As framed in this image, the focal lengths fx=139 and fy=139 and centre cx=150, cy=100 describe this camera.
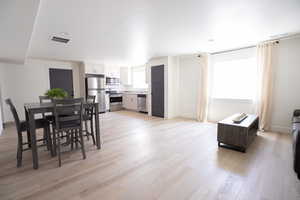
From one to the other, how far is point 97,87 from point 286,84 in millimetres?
6296

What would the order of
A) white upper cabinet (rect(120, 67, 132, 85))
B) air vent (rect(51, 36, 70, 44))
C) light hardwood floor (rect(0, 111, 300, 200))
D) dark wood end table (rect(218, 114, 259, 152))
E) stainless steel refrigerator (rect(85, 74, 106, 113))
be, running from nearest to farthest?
1. light hardwood floor (rect(0, 111, 300, 200))
2. dark wood end table (rect(218, 114, 259, 152))
3. air vent (rect(51, 36, 70, 44))
4. stainless steel refrigerator (rect(85, 74, 106, 113))
5. white upper cabinet (rect(120, 67, 132, 85))

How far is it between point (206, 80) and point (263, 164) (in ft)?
9.45

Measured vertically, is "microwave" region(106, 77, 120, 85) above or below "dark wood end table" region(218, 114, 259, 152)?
above

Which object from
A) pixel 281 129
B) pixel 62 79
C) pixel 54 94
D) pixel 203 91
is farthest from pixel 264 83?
pixel 62 79

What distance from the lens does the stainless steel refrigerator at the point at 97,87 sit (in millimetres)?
5920

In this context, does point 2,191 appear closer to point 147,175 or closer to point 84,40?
point 147,175

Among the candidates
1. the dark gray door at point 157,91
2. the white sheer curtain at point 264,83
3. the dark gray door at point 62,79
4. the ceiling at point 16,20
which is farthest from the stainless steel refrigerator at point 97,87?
the white sheer curtain at point 264,83

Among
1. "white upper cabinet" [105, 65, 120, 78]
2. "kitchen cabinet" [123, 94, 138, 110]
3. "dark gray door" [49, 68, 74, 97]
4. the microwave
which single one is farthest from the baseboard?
"dark gray door" [49, 68, 74, 97]

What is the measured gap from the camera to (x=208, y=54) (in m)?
4.42

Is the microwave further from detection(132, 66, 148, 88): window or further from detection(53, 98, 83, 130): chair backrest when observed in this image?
detection(53, 98, 83, 130): chair backrest

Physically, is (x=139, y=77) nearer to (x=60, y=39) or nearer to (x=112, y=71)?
(x=112, y=71)

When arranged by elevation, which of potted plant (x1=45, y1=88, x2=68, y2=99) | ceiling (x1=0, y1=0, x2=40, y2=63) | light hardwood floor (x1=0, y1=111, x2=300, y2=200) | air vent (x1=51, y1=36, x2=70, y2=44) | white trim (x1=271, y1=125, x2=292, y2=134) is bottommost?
light hardwood floor (x1=0, y1=111, x2=300, y2=200)

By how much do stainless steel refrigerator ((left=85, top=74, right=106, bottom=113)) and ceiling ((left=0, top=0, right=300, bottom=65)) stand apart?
104 inches

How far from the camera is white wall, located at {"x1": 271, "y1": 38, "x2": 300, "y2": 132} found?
127 inches
